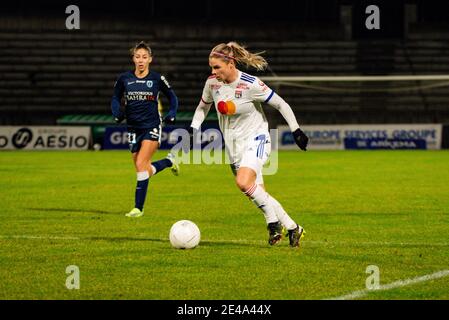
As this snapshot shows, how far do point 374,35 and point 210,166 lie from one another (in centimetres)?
1808

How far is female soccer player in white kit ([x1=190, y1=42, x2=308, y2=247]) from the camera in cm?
973

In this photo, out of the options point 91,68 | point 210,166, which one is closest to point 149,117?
point 210,166

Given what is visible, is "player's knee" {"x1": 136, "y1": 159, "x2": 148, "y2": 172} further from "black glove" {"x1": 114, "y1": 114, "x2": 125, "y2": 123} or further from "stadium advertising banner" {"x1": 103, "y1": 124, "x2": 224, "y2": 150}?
"stadium advertising banner" {"x1": 103, "y1": 124, "x2": 224, "y2": 150}

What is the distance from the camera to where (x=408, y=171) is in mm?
23188

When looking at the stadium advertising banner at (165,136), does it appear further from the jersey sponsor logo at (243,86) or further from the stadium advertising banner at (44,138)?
the jersey sponsor logo at (243,86)

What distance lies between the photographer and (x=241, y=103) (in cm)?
995

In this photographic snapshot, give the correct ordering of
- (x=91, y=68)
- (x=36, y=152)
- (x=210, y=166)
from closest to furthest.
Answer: (x=210, y=166), (x=36, y=152), (x=91, y=68)

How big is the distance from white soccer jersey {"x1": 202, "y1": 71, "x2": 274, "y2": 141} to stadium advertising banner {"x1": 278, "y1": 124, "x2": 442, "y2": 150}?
25519 millimetres

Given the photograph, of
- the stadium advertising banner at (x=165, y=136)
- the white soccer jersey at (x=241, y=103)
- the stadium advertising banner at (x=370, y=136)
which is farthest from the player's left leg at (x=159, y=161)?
the stadium advertising banner at (x=370, y=136)

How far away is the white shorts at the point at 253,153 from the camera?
9.77 meters

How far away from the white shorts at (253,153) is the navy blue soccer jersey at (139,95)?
3.83 meters

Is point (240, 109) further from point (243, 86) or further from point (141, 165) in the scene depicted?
point (141, 165)

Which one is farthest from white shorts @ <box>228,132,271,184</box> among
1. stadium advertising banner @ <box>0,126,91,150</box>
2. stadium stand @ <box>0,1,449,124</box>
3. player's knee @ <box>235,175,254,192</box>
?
stadium stand @ <box>0,1,449,124</box>
